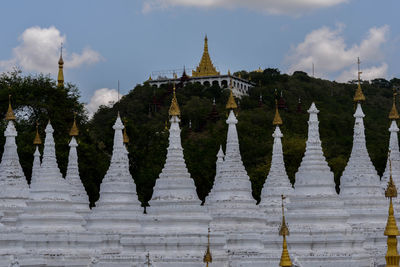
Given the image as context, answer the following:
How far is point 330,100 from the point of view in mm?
127500

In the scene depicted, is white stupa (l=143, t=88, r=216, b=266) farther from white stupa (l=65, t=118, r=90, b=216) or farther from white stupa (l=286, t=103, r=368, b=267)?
white stupa (l=65, t=118, r=90, b=216)

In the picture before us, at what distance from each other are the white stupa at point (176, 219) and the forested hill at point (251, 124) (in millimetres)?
25701

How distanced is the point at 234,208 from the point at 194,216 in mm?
4309

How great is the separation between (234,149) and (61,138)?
86.6 feet

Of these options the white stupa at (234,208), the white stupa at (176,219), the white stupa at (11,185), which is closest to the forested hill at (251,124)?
the white stupa at (11,185)

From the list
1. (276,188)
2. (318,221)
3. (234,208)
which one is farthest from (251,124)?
(318,221)

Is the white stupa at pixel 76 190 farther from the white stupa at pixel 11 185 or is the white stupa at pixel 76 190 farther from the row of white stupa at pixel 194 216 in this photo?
the white stupa at pixel 11 185

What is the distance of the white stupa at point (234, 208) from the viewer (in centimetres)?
3412

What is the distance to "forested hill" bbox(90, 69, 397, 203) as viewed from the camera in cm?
6681

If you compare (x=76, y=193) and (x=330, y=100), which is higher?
(x=330, y=100)

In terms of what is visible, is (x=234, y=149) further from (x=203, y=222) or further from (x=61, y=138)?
(x=61, y=138)

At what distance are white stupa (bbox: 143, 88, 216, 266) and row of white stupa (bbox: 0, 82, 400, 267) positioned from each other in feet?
0.10

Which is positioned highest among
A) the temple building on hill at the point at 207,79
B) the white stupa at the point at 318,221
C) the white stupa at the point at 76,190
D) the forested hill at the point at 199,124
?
the temple building on hill at the point at 207,79

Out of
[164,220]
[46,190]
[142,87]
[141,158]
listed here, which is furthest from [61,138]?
[142,87]
